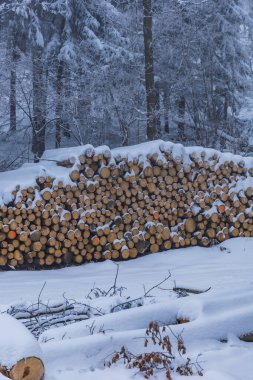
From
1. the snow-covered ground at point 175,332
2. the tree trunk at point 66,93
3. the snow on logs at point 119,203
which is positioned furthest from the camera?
the tree trunk at point 66,93

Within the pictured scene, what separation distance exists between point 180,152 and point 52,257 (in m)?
2.92

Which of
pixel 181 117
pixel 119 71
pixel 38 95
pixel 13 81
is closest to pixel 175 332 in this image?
pixel 38 95

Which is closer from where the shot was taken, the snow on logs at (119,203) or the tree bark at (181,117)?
the snow on logs at (119,203)

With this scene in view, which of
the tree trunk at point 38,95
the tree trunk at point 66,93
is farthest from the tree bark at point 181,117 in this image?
the tree trunk at point 38,95

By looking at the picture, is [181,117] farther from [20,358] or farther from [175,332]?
[20,358]

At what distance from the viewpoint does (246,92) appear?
18.4m

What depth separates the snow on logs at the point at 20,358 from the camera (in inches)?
94.8

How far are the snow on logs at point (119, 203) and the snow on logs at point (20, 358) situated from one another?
4996mm

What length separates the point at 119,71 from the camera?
50.5 ft

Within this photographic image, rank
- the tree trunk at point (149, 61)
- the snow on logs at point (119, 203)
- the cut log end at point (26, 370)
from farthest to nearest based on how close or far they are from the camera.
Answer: the tree trunk at point (149, 61) → the snow on logs at point (119, 203) → the cut log end at point (26, 370)

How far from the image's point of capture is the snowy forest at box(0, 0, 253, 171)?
13.8 m

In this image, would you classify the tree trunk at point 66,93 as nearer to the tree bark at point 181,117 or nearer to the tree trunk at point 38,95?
the tree trunk at point 38,95

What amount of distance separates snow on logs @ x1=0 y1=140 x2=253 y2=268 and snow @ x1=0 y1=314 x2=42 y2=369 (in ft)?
16.1

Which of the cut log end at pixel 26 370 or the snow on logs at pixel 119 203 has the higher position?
the snow on logs at pixel 119 203
